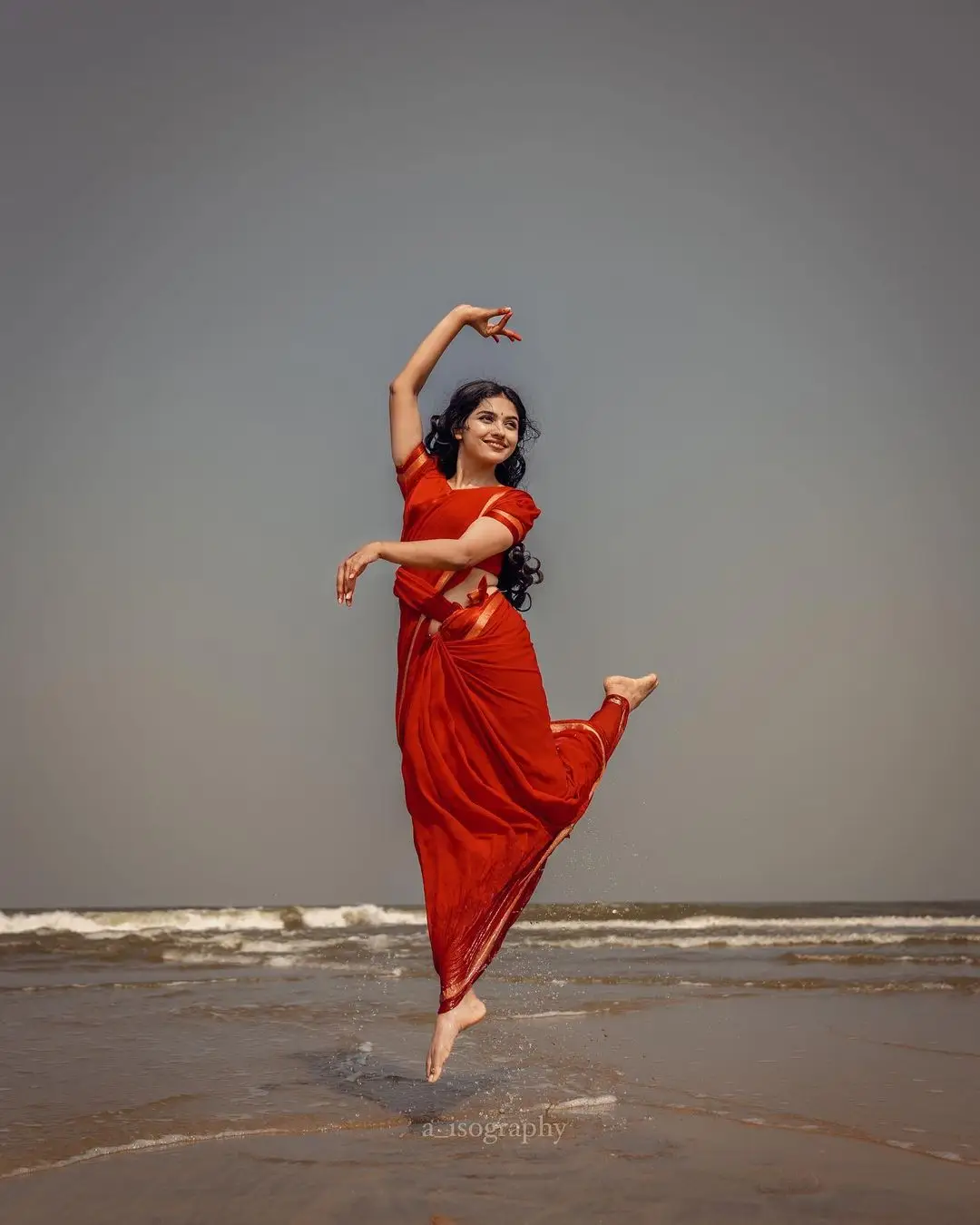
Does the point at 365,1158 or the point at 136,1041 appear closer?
the point at 365,1158

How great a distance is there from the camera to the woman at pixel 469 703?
3.83 m

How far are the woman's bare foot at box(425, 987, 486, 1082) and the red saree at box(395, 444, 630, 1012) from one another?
1.6 inches

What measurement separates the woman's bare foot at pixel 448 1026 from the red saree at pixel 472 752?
42 mm

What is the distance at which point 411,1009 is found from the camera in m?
7.04

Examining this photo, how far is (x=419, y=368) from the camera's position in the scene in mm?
4105

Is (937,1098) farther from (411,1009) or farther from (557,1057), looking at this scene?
(411,1009)

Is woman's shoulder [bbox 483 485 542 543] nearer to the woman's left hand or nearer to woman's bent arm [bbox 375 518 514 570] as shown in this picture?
woman's bent arm [bbox 375 518 514 570]

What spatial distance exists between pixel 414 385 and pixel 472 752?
50.4 inches

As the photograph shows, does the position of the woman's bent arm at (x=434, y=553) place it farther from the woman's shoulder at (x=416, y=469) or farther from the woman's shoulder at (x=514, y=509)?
the woman's shoulder at (x=416, y=469)

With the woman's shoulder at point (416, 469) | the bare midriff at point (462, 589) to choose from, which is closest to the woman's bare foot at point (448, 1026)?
the bare midriff at point (462, 589)

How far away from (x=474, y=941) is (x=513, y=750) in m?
0.63

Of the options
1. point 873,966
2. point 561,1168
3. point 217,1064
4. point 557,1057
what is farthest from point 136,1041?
point 873,966

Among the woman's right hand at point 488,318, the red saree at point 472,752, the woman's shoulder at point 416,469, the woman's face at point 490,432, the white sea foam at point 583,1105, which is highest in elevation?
the woman's right hand at point 488,318

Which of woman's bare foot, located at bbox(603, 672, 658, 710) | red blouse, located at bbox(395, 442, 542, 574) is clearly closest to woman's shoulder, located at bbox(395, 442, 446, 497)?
red blouse, located at bbox(395, 442, 542, 574)
